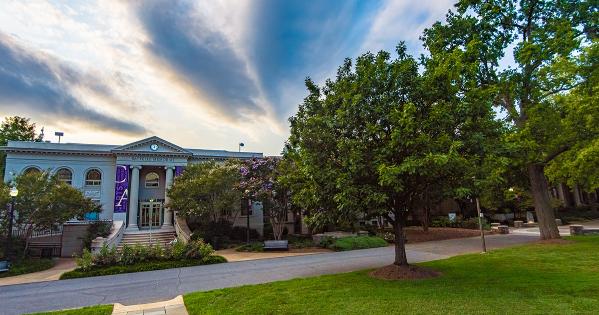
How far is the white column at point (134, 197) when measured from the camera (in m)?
27.7

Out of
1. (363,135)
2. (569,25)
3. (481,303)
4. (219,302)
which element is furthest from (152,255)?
(569,25)

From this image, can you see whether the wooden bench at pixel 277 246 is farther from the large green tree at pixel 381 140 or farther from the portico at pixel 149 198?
the portico at pixel 149 198

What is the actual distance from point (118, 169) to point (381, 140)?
1022 inches

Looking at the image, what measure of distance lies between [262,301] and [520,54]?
17.3 metres

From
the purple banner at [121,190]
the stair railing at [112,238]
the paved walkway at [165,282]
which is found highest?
the purple banner at [121,190]

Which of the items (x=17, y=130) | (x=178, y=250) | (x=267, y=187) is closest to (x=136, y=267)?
(x=178, y=250)

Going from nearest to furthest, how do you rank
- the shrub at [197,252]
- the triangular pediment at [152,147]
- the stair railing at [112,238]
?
the shrub at [197,252]
the stair railing at [112,238]
the triangular pediment at [152,147]

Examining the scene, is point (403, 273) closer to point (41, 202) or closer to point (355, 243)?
point (355, 243)

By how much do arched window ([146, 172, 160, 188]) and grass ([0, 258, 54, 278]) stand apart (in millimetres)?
13429

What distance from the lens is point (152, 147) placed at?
29297 millimetres

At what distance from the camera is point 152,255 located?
48.5 ft

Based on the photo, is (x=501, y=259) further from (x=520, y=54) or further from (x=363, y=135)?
(x=520, y=54)

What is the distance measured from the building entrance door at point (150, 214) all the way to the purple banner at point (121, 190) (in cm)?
174

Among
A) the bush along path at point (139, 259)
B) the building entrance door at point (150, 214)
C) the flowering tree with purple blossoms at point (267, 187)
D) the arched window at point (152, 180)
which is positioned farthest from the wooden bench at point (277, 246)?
the arched window at point (152, 180)
